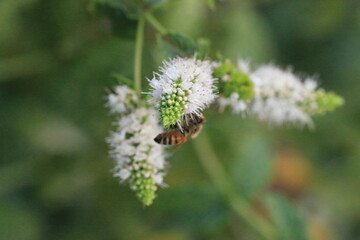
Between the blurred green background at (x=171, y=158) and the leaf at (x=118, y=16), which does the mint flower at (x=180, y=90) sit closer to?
the leaf at (x=118, y=16)

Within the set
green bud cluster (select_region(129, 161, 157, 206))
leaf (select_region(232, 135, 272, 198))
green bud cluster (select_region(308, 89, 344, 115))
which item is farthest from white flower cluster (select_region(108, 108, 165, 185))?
leaf (select_region(232, 135, 272, 198))

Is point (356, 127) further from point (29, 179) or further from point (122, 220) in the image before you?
point (29, 179)

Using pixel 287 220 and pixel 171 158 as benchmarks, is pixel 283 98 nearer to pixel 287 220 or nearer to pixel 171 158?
pixel 287 220

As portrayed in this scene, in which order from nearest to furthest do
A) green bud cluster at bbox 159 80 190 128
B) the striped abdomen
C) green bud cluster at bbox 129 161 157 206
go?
green bud cluster at bbox 159 80 190 128 < the striped abdomen < green bud cluster at bbox 129 161 157 206

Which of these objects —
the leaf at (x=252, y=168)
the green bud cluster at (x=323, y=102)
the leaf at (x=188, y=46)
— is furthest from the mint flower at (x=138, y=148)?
the leaf at (x=252, y=168)

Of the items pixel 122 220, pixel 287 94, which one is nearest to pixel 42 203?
pixel 122 220

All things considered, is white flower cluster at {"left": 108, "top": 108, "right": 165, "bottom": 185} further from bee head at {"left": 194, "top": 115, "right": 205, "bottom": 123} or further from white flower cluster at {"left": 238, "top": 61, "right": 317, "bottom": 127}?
white flower cluster at {"left": 238, "top": 61, "right": 317, "bottom": 127}
